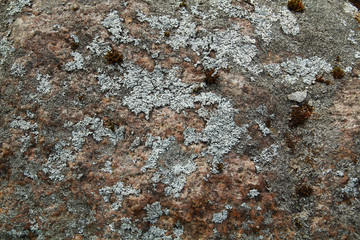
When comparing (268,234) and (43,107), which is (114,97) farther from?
(268,234)

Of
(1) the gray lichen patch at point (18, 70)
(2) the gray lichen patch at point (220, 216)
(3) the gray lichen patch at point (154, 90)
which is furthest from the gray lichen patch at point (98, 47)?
(2) the gray lichen patch at point (220, 216)

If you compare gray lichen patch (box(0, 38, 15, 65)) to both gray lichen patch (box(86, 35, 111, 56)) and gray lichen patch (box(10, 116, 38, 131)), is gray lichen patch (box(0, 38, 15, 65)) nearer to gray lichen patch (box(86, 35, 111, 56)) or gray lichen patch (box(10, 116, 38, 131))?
gray lichen patch (box(10, 116, 38, 131))

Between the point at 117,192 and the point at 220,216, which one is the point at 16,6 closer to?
the point at 117,192

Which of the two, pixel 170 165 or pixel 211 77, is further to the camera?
pixel 211 77

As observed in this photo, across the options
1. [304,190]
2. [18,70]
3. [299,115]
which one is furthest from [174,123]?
[18,70]

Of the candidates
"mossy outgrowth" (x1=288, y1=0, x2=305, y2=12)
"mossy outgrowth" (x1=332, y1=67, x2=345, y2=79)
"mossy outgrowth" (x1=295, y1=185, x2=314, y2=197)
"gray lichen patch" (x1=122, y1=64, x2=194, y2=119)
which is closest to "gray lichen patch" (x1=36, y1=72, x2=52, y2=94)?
"gray lichen patch" (x1=122, y1=64, x2=194, y2=119)

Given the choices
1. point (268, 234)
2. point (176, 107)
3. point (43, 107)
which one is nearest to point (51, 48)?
point (43, 107)
